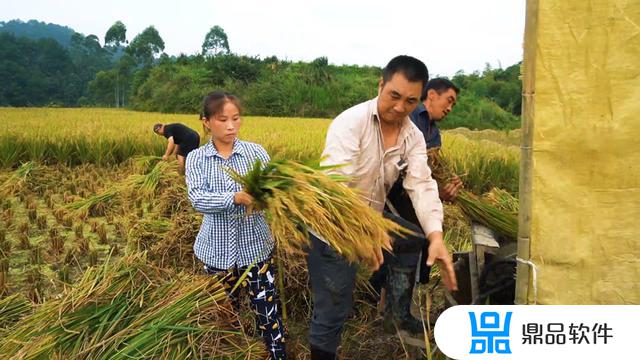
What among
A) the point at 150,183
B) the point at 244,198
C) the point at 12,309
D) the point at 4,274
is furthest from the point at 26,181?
the point at 244,198

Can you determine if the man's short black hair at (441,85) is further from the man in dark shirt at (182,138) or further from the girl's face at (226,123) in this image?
the man in dark shirt at (182,138)

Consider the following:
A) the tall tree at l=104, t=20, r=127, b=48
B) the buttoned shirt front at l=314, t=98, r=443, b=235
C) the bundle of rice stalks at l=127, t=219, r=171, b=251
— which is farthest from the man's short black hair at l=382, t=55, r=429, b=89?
the tall tree at l=104, t=20, r=127, b=48

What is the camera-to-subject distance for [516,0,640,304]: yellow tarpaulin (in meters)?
1.49

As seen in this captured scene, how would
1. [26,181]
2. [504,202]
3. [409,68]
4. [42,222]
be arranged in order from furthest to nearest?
[26,181], [42,222], [504,202], [409,68]

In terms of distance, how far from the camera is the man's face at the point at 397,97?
1.78 meters

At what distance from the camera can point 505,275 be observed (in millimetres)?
2066

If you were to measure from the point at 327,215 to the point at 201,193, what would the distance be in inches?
26.3

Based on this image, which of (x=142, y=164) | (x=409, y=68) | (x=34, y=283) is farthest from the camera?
(x=142, y=164)

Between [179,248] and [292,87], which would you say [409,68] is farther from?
[292,87]

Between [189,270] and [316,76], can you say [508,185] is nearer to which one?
[189,270]

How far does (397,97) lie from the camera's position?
71.4 inches

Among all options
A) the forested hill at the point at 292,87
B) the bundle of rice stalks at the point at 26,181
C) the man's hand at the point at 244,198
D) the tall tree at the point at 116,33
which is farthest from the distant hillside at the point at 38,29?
the man's hand at the point at 244,198

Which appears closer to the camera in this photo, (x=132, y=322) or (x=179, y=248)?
(x=132, y=322)

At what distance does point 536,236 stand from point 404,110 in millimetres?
604
